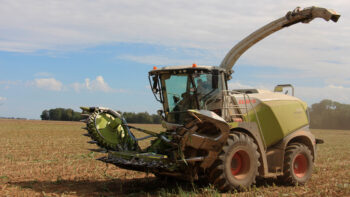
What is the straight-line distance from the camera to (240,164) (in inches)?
293

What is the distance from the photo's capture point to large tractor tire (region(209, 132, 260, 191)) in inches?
270

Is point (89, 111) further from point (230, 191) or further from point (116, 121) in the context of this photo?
point (230, 191)

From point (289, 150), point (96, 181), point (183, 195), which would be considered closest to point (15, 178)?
point (96, 181)

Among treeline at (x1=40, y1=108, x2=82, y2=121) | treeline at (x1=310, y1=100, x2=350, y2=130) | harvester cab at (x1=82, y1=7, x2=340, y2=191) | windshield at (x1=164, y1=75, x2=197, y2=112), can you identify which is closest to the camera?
harvester cab at (x1=82, y1=7, x2=340, y2=191)

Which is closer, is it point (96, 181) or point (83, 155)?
point (96, 181)

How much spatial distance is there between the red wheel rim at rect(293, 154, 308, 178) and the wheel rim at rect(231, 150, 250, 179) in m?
2.02

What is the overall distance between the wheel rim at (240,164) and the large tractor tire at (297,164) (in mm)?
1551

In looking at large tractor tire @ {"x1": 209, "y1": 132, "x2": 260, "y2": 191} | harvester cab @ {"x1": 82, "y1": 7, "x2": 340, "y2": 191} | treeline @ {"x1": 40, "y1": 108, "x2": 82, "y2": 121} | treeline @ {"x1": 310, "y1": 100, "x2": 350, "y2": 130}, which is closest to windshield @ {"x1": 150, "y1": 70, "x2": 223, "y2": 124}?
harvester cab @ {"x1": 82, "y1": 7, "x2": 340, "y2": 191}

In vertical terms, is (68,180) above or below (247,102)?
below

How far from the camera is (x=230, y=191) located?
6926 mm

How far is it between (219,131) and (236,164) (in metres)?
0.94

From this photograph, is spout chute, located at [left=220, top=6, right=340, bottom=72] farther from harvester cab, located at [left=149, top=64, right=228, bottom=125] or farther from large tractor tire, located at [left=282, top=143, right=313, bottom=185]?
large tractor tire, located at [left=282, top=143, right=313, bottom=185]

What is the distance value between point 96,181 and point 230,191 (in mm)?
3310

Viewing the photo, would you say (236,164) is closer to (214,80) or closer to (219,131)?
(219,131)
